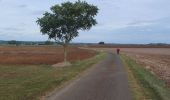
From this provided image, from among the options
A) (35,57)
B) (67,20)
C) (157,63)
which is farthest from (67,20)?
(35,57)

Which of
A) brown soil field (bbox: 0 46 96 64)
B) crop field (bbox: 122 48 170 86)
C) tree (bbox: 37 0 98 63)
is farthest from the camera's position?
brown soil field (bbox: 0 46 96 64)

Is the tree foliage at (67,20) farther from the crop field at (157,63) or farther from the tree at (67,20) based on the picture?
the crop field at (157,63)

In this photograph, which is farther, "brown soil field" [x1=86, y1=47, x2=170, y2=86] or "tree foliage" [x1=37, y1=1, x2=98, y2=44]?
"tree foliage" [x1=37, y1=1, x2=98, y2=44]

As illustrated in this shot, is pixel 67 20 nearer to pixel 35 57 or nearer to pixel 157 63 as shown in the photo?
pixel 157 63

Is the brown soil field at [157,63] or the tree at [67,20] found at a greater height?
the tree at [67,20]

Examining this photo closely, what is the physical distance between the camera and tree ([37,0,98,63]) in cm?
3938

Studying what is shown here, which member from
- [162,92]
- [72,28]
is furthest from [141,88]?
[72,28]

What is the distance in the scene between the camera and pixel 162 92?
620 inches

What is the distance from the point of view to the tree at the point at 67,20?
39.4 metres

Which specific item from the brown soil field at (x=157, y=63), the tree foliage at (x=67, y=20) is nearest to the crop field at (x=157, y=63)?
the brown soil field at (x=157, y=63)

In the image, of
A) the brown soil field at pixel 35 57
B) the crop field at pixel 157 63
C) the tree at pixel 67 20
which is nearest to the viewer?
the crop field at pixel 157 63

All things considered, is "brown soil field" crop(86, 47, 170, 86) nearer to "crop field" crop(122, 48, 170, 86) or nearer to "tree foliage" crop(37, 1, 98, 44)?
"crop field" crop(122, 48, 170, 86)

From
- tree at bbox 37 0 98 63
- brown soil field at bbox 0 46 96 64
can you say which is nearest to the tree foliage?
tree at bbox 37 0 98 63

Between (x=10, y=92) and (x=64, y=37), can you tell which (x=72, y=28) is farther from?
(x=10, y=92)
